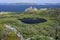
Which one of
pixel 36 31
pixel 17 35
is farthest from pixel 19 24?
pixel 17 35

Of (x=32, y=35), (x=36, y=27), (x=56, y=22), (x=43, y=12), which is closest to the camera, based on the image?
(x=32, y=35)

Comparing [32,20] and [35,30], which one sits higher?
[35,30]

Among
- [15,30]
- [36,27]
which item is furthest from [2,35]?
[36,27]

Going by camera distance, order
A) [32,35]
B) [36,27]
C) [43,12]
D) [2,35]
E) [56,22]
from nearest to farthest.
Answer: [2,35] → [32,35] → [36,27] → [56,22] → [43,12]

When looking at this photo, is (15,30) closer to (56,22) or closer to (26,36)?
(26,36)

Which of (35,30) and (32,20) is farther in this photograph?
(32,20)

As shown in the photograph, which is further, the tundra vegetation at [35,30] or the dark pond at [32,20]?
the dark pond at [32,20]

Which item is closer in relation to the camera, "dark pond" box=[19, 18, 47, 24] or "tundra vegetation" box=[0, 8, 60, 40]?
"tundra vegetation" box=[0, 8, 60, 40]

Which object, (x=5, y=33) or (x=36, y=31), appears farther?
(x=36, y=31)

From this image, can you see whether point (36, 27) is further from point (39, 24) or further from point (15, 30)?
point (15, 30)
